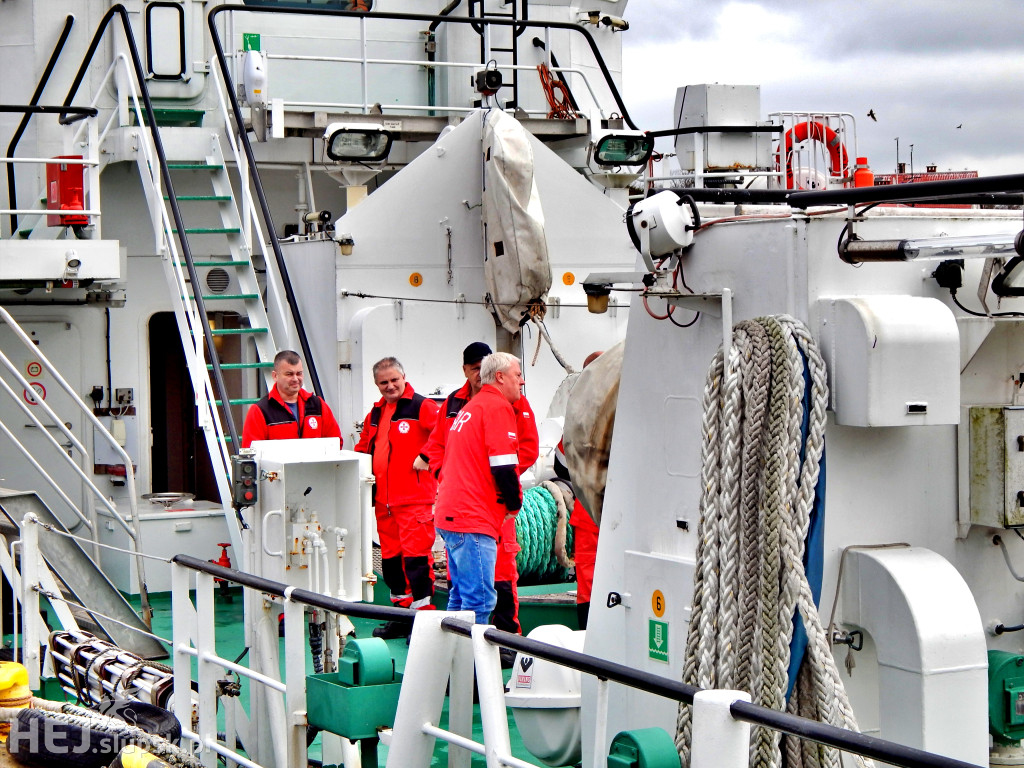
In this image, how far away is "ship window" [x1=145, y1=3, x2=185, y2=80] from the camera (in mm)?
10281

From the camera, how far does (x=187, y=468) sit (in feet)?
40.2

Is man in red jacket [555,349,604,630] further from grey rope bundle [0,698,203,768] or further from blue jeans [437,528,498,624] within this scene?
grey rope bundle [0,698,203,768]

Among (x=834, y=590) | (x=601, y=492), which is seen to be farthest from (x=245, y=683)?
(x=834, y=590)

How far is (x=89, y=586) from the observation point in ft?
26.8

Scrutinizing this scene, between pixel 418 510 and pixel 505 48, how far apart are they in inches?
218

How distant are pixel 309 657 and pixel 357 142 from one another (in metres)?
4.04

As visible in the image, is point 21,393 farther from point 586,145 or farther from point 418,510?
point 586,145

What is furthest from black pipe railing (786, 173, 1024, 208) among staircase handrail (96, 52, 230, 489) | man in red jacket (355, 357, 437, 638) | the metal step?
the metal step

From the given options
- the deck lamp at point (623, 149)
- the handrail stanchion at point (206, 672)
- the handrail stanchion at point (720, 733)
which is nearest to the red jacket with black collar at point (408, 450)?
the handrail stanchion at point (206, 672)

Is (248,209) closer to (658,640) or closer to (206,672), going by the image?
(206,672)

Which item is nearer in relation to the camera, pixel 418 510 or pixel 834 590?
pixel 834 590

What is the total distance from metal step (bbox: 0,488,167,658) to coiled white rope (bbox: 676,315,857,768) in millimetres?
4666

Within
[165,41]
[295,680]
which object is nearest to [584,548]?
[295,680]

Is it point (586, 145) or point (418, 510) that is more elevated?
point (586, 145)
